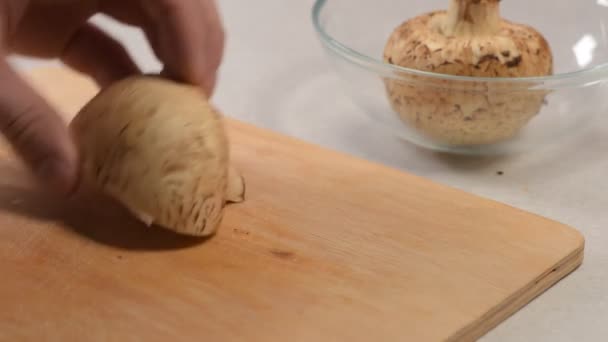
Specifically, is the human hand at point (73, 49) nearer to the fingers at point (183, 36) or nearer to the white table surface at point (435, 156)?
the fingers at point (183, 36)

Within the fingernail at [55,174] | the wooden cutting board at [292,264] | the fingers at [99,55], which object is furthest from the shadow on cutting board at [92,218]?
the fingers at [99,55]

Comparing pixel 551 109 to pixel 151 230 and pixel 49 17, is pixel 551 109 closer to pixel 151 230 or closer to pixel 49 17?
pixel 151 230

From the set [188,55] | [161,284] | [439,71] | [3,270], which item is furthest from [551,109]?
[3,270]

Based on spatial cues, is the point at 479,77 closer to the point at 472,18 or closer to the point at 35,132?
the point at 472,18

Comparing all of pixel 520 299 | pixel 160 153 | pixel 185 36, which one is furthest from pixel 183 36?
pixel 520 299

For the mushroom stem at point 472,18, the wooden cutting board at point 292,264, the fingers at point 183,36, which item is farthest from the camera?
the mushroom stem at point 472,18

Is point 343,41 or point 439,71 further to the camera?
point 343,41

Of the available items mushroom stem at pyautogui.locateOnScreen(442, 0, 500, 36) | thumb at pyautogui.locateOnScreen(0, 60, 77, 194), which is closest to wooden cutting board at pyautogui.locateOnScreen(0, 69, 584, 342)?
thumb at pyautogui.locateOnScreen(0, 60, 77, 194)
